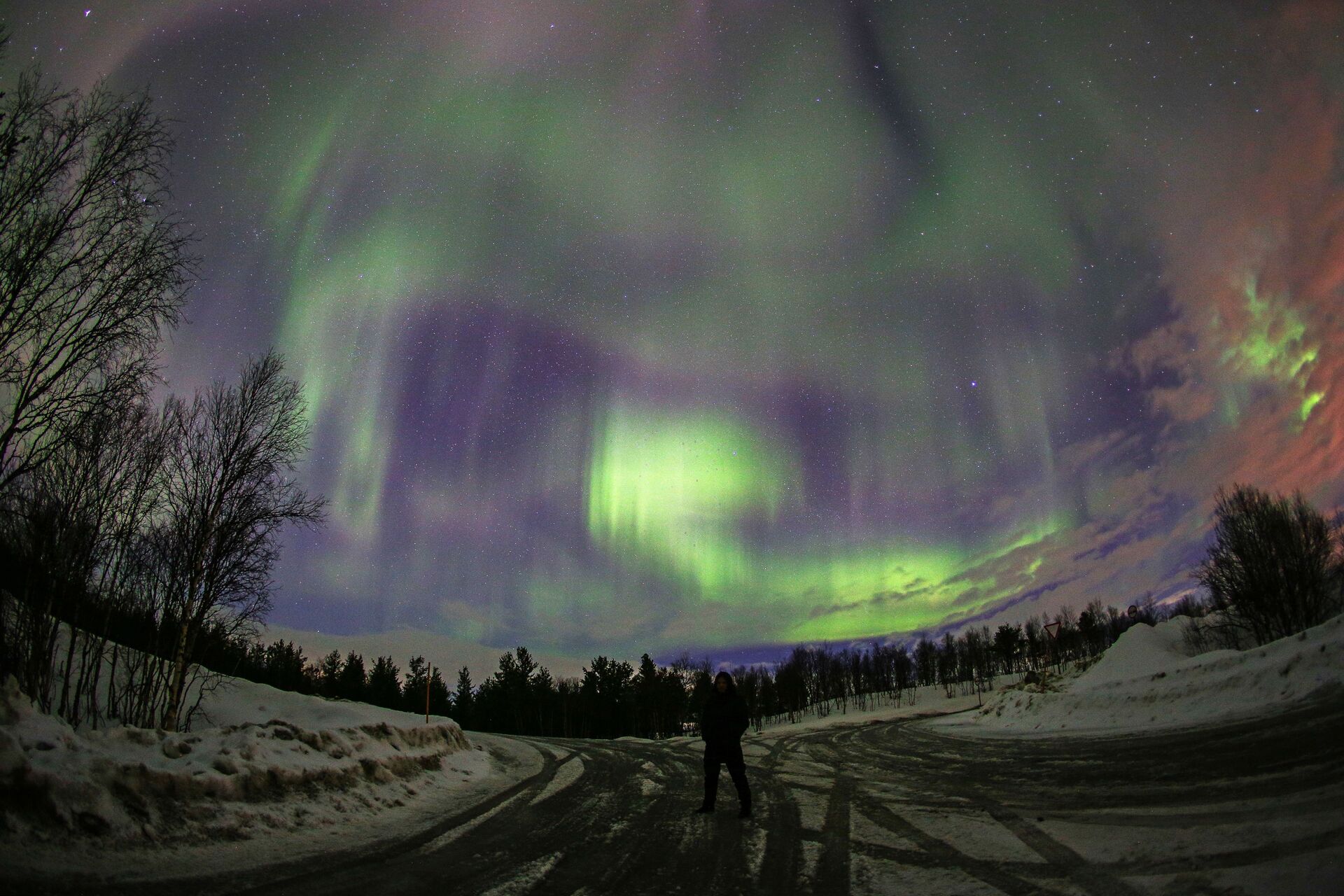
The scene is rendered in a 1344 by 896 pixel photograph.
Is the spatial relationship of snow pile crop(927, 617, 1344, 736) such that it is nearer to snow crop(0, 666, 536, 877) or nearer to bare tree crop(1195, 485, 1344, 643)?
snow crop(0, 666, 536, 877)

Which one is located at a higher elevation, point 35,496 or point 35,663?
point 35,496

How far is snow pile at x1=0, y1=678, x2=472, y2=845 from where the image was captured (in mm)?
4777

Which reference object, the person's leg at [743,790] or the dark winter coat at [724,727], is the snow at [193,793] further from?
the person's leg at [743,790]

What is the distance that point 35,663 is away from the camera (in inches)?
493

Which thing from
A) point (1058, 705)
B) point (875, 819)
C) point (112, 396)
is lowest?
point (1058, 705)

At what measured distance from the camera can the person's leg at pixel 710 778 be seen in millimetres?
7645

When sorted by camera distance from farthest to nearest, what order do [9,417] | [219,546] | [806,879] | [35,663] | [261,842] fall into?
[219,546] → [35,663] → [9,417] → [261,842] → [806,879]

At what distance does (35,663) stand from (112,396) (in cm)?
906

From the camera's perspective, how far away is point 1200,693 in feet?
47.2

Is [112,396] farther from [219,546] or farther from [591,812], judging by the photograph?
[219,546]

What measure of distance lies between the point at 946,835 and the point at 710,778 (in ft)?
10.0

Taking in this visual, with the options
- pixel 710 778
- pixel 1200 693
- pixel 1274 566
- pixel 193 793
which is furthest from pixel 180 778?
pixel 1274 566

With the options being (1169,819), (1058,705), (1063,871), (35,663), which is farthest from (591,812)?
(1058,705)

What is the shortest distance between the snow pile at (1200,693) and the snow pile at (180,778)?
16458mm
